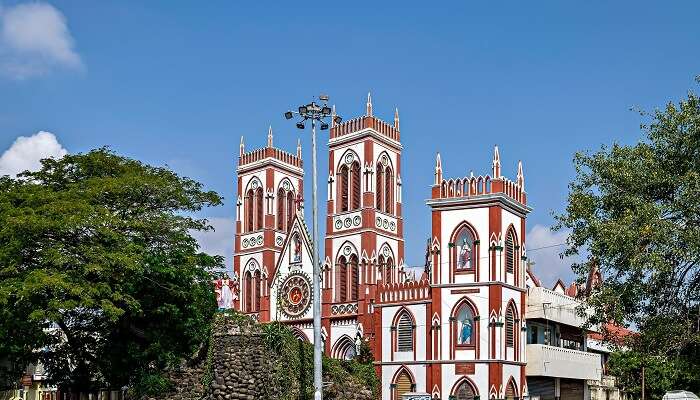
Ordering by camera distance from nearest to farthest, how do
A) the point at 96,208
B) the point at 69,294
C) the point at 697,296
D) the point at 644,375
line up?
the point at 697,296, the point at 69,294, the point at 96,208, the point at 644,375

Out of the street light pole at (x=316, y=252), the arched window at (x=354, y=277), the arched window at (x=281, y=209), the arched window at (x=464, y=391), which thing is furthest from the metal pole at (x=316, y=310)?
the arched window at (x=281, y=209)

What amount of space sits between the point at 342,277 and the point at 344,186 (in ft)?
18.5

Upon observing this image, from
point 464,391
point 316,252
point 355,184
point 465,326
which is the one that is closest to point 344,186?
point 355,184

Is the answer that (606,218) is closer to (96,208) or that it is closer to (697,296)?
(697,296)

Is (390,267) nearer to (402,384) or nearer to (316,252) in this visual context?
(402,384)

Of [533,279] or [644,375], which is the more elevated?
[533,279]

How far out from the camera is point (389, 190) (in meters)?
56.6

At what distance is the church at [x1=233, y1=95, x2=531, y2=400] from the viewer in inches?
1649

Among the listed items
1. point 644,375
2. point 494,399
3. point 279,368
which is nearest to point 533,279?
point 644,375

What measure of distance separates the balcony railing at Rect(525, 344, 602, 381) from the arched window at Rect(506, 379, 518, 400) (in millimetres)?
1368

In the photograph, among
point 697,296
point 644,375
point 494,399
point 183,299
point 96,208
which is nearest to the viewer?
point 697,296

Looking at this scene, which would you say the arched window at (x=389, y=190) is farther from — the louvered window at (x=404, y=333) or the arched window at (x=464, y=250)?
the arched window at (x=464, y=250)

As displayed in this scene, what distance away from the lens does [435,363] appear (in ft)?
139

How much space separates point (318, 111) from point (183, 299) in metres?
8.19
